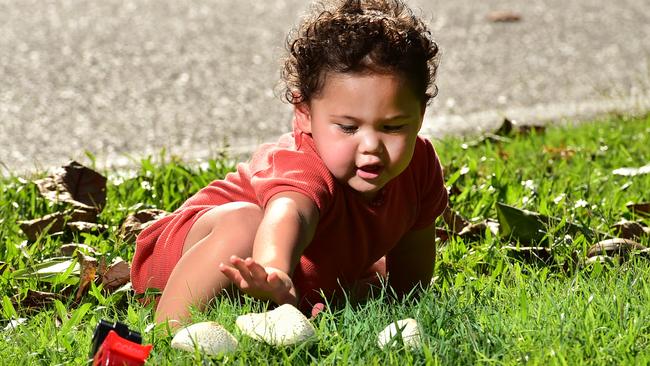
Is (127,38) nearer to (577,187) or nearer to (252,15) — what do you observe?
(252,15)

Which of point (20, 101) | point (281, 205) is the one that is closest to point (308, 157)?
point (281, 205)

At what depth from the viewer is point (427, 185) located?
3215 mm

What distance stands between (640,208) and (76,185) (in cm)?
191

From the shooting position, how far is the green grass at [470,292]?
8.21 ft

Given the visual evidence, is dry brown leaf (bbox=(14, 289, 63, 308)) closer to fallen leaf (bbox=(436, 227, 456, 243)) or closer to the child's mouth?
the child's mouth

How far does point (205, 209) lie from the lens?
3.09m

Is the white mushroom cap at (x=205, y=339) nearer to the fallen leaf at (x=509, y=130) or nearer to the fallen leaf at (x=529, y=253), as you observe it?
the fallen leaf at (x=529, y=253)

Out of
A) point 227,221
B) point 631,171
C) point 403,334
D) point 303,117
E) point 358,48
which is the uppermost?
point 358,48

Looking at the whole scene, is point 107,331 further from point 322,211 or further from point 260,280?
point 322,211

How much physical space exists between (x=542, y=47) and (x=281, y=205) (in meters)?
5.06

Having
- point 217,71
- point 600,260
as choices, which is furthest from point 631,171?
point 217,71

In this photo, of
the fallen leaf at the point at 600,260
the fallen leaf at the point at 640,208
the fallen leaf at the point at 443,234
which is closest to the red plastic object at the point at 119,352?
the fallen leaf at the point at 600,260

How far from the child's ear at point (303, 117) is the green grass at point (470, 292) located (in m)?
0.47

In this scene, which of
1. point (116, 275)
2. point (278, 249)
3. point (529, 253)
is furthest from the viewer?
point (529, 253)
